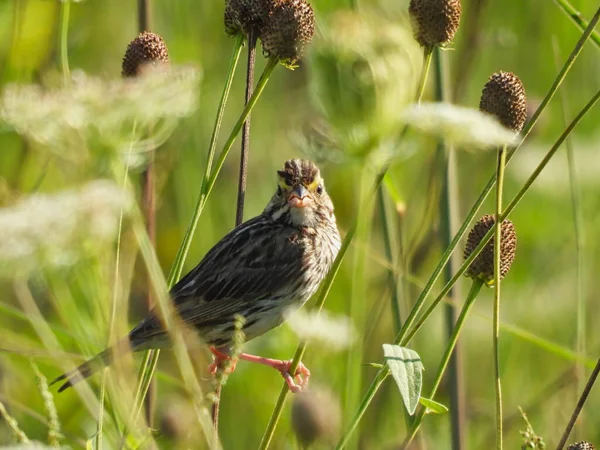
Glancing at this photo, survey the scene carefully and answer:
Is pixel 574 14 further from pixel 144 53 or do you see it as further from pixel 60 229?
pixel 60 229

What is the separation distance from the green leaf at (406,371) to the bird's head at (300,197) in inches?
75.5

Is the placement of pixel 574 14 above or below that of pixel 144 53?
above

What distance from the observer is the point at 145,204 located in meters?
4.16

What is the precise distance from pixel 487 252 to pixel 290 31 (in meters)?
0.87

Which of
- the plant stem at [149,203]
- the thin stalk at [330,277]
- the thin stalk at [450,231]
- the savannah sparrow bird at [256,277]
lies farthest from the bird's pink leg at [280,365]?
the thin stalk at [330,277]

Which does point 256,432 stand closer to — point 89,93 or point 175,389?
point 175,389

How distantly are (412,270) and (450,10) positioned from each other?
2.75m

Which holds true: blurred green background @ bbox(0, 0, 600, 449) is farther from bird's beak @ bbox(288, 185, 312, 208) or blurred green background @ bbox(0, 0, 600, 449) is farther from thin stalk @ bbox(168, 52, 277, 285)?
thin stalk @ bbox(168, 52, 277, 285)

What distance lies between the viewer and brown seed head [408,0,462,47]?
113 inches

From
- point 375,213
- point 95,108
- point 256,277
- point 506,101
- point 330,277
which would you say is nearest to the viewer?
point 95,108

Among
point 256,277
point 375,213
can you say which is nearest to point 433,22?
point 256,277

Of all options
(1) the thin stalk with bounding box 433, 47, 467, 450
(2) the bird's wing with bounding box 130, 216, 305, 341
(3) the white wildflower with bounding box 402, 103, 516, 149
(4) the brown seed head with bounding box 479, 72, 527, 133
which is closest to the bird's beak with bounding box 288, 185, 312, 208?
(2) the bird's wing with bounding box 130, 216, 305, 341

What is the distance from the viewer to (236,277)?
15.2 feet

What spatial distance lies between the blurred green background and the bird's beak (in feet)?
1.42
